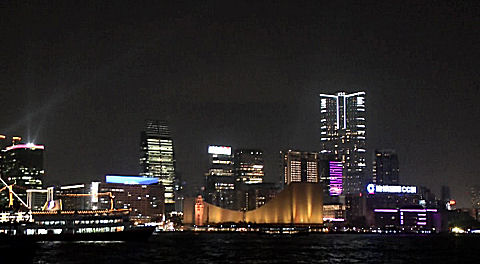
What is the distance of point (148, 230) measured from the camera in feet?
415

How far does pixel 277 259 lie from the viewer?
7494cm

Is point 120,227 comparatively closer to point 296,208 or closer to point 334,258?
point 334,258

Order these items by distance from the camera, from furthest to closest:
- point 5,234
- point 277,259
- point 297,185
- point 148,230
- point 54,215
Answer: point 297,185, point 148,230, point 54,215, point 5,234, point 277,259

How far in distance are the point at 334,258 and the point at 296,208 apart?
108302 mm

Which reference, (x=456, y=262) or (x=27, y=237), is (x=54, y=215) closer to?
(x=27, y=237)

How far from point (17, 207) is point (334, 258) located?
62576mm

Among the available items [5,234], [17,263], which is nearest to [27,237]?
[5,234]

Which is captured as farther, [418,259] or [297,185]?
[297,185]

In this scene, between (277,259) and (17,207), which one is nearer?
(277,259)

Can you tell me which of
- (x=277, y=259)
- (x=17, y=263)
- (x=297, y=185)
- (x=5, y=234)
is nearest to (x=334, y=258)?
(x=277, y=259)

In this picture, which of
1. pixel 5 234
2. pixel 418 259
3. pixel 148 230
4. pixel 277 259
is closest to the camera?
pixel 277 259

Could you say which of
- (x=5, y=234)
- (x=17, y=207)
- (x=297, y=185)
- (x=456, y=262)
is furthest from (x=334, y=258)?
(x=297, y=185)

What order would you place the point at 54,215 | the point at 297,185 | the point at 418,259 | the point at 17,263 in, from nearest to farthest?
the point at 17,263
the point at 418,259
the point at 54,215
the point at 297,185

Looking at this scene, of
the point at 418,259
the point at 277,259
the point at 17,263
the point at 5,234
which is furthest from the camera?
the point at 5,234
